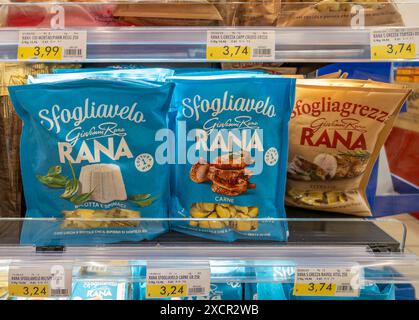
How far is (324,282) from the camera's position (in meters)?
0.88

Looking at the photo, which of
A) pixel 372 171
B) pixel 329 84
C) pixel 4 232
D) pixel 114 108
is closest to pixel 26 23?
pixel 114 108

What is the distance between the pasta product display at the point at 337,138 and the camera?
3.53 ft

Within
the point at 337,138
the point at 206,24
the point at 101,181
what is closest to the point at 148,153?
the point at 101,181

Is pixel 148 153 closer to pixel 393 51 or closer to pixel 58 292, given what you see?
pixel 58 292

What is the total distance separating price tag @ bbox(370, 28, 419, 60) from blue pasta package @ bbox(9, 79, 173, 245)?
0.46 metres

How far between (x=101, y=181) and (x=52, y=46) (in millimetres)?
305

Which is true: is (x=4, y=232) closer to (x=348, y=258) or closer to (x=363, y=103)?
(x=348, y=258)

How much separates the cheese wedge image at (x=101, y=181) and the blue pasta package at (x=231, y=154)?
0.15 meters

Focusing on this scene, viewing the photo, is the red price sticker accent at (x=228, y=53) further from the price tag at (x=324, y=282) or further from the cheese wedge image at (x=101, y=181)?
the price tag at (x=324, y=282)

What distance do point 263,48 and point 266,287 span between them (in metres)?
0.61

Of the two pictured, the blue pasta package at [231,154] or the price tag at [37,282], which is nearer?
the price tag at [37,282]

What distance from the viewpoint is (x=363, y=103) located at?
107cm

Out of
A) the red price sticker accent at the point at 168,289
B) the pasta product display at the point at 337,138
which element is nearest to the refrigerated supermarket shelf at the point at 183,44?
the pasta product display at the point at 337,138
